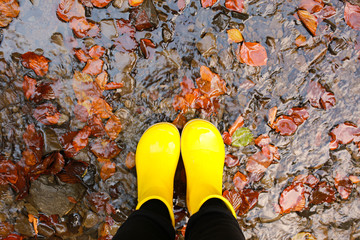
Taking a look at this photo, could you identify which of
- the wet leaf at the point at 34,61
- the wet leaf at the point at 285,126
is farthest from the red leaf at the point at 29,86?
the wet leaf at the point at 285,126

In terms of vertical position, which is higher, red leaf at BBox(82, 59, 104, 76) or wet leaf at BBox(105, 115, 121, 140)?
red leaf at BBox(82, 59, 104, 76)

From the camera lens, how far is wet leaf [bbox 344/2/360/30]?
3.43 feet

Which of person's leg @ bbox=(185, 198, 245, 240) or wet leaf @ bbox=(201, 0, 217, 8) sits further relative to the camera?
wet leaf @ bbox=(201, 0, 217, 8)

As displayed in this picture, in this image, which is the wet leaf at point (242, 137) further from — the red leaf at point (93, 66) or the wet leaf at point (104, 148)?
the red leaf at point (93, 66)

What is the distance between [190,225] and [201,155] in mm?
325

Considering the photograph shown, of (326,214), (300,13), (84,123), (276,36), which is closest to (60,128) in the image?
(84,123)

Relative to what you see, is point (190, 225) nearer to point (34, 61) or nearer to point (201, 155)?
point (201, 155)

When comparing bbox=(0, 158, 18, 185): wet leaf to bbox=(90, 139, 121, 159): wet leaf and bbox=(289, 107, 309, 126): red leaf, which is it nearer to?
bbox=(90, 139, 121, 159): wet leaf

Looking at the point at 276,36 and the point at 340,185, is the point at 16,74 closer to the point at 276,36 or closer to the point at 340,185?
the point at 276,36

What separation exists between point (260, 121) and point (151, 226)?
70 centimetres

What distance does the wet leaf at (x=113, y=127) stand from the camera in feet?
3.55

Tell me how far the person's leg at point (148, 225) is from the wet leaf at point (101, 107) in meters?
0.47

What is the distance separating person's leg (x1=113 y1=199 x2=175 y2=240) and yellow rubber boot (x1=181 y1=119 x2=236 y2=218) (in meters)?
0.20

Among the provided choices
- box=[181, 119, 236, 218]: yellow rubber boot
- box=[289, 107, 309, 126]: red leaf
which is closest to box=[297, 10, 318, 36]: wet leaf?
box=[289, 107, 309, 126]: red leaf
